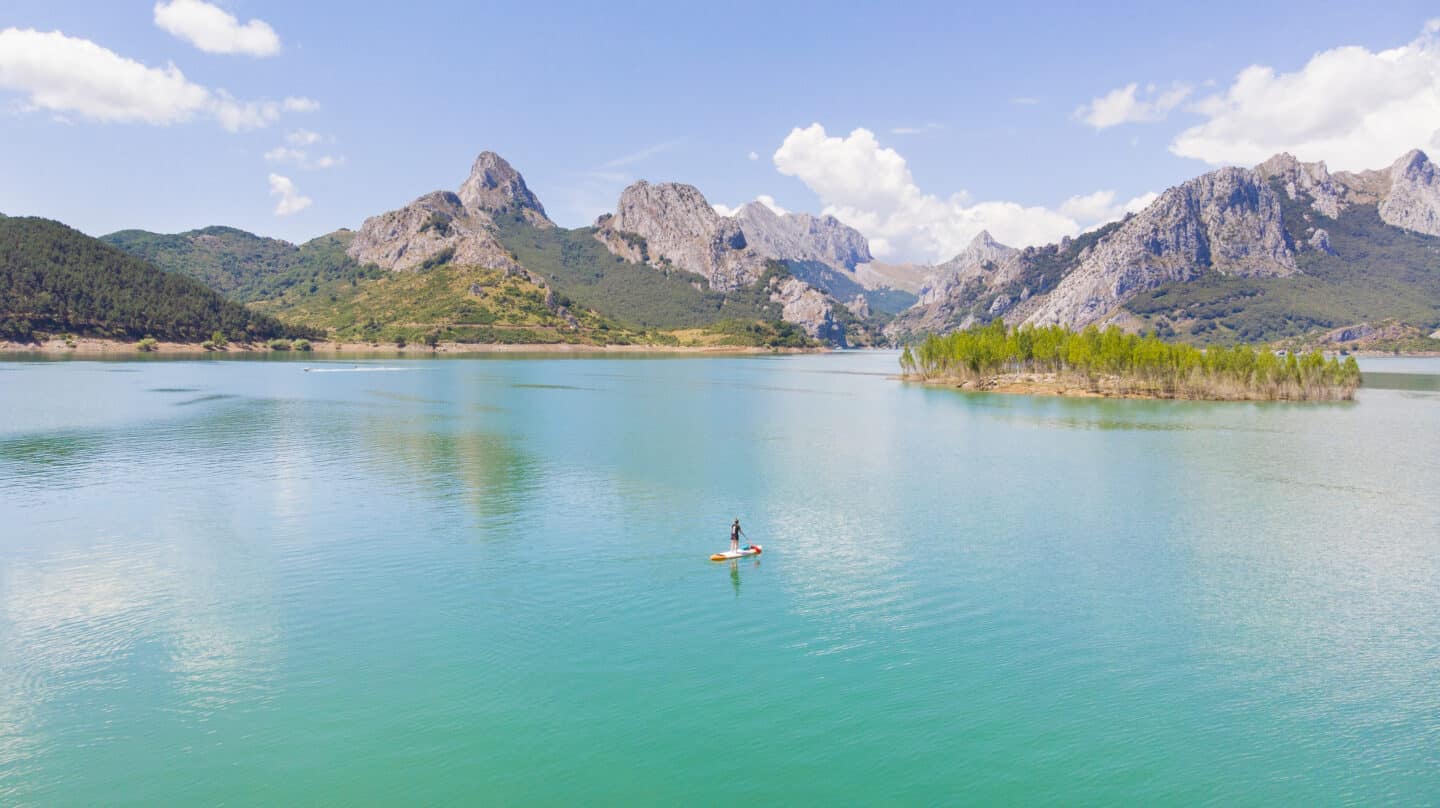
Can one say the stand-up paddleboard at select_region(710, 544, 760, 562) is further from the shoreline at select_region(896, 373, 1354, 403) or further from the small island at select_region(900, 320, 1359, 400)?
the small island at select_region(900, 320, 1359, 400)

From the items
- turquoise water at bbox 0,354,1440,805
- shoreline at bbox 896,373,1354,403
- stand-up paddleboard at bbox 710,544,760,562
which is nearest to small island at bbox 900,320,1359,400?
shoreline at bbox 896,373,1354,403

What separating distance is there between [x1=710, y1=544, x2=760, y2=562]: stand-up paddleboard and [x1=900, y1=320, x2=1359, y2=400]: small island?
14413 centimetres

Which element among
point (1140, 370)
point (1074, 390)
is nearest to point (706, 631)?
point (1074, 390)

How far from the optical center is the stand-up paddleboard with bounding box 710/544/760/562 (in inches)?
1855

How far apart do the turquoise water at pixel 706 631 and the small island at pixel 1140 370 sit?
278 ft

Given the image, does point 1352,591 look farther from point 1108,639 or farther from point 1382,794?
point 1382,794

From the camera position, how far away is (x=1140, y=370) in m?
167

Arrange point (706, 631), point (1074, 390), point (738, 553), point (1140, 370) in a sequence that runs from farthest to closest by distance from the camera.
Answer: point (1074, 390) < point (1140, 370) < point (738, 553) < point (706, 631)

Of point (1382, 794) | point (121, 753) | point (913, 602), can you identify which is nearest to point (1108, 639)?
point (913, 602)

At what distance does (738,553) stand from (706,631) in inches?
438

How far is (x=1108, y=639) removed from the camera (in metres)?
36.3

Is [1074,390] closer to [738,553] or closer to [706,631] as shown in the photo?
[738,553]

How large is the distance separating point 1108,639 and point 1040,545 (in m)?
16.5

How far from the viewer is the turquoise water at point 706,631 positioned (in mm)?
25453
